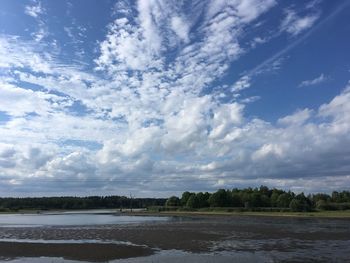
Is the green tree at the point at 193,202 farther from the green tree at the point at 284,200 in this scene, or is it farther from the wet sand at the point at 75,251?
the wet sand at the point at 75,251

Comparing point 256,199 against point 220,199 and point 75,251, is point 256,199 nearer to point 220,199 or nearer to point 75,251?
point 220,199

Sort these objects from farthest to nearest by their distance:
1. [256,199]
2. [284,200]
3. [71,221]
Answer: [256,199] < [284,200] < [71,221]

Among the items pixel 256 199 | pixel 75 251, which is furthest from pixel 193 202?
pixel 75 251

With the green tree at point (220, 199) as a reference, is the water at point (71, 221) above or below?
below

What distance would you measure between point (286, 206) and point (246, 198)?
21257mm

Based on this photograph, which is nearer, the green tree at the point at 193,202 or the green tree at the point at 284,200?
the green tree at the point at 284,200

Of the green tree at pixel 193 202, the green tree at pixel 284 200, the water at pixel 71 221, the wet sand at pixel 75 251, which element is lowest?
the wet sand at pixel 75 251

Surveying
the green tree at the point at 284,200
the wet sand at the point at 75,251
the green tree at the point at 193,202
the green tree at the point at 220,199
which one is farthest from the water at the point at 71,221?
the green tree at the point at 193,202

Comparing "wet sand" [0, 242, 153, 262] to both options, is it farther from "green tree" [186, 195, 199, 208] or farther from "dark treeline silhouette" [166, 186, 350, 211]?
"green tree" [186, 195, 199, 208]

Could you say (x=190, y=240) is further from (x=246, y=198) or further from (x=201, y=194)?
(x=201, y=194)

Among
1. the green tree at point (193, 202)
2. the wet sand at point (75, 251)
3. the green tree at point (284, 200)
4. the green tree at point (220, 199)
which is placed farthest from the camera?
the green tree at point (193, 202)

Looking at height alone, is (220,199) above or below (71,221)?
above

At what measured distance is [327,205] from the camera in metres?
145

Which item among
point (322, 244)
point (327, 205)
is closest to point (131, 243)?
point (322, 244)
